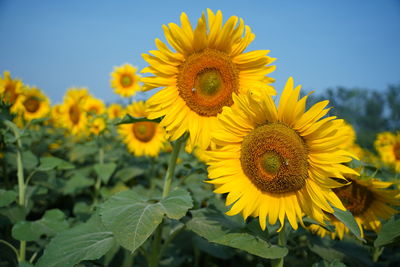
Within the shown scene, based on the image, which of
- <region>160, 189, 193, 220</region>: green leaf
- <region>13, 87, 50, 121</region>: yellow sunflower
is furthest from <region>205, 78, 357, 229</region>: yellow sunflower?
<region>13, 87, 50, 121</region>: yellow sunflower

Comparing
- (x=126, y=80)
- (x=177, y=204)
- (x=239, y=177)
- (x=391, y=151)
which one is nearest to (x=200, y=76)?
(x=239, y=177)

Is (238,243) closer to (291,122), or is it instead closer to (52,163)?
(291,122)

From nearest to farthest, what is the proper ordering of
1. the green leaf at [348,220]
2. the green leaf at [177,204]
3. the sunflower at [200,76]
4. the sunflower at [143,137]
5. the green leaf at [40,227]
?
the green leaf at [348,220] < the green leaf at [177,204] < the sunflower at [200,76] < the green leaf at [40,227] < the sunflower at [143,137]

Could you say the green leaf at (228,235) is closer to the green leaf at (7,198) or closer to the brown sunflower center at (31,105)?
the green leaf at (7,198)

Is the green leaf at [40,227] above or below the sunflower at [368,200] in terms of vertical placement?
below

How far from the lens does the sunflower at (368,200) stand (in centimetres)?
216

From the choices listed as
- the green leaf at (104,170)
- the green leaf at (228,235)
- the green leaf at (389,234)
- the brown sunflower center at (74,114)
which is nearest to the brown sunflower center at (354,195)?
the green leaf at (389,234)

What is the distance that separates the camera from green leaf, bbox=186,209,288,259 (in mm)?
1729

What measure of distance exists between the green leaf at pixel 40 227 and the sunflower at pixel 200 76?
1.44 meters

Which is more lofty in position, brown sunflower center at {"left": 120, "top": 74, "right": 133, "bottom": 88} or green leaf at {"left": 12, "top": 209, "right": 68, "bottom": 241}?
brown sunflower center at {"left": 120, "top": 74, "right": 133, "bottom": 88}

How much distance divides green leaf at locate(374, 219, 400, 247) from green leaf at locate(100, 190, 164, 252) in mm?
1274

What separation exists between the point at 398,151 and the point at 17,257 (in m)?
5.79

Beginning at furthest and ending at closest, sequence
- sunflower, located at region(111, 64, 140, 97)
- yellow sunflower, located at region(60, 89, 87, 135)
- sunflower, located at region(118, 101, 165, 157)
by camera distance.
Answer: sunflower, located at region(111, 64, 140, 97) < yellow sunflower, located at region(60, 89, 87, 135) < sunflower, located at region(118, 101, 165, 157)

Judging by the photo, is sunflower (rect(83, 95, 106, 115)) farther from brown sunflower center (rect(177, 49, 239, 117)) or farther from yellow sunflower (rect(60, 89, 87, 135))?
Answer: brown sunflower center (rect(177, 49, 239, 117))
